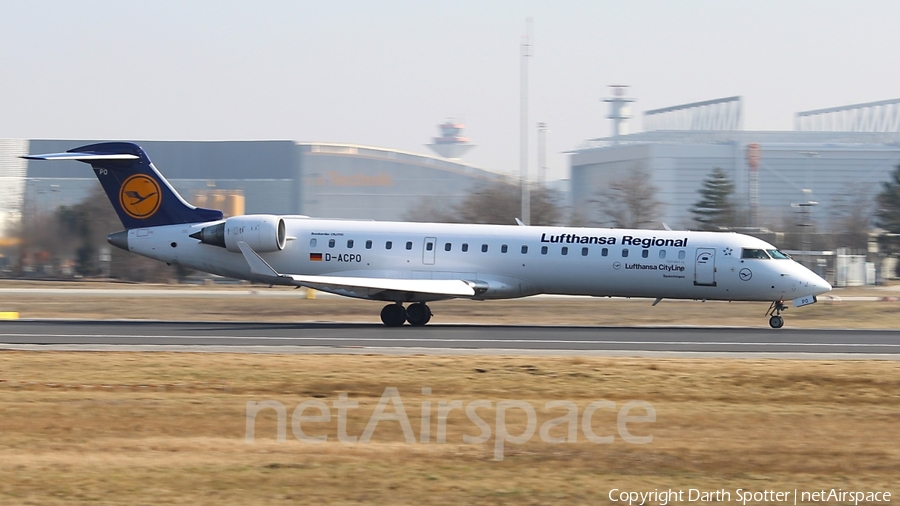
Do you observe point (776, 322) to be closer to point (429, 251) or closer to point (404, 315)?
point (429, 251)

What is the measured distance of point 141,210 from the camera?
101 feet

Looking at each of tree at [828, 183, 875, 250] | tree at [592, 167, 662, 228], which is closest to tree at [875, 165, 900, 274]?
tree at [828, 183, 875, 250]

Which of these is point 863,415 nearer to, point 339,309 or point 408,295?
point 408,295

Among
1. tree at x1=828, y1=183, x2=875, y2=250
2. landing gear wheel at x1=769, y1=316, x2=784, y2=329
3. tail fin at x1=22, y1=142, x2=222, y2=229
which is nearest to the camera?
landing gear wheel at x1=769, y1=316, x2=784, y2=329

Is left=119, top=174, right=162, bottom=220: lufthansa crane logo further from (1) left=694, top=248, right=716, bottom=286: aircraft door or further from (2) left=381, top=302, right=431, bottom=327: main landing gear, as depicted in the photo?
(1) left=694, top=248, right=716, bottom=286: aircraft door

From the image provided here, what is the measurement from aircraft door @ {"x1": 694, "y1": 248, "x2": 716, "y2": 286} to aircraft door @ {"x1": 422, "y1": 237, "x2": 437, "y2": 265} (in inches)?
285

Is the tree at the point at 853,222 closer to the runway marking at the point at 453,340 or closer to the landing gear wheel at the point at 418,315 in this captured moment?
the landing gear wheel at the point at 418,315

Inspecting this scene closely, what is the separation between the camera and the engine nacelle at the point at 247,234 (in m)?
29.4

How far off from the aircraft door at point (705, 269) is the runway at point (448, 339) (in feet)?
4.32

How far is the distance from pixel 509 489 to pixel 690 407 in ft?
18.0

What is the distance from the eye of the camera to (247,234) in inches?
1161

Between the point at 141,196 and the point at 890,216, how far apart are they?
215 feet

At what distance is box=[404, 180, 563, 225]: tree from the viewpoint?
65.9 metres

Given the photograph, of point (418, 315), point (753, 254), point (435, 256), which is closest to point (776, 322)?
point (753, 254)
